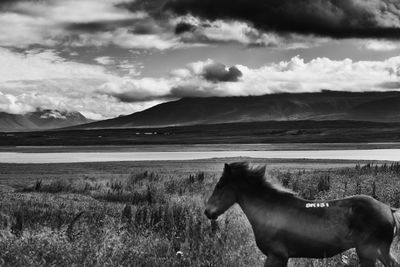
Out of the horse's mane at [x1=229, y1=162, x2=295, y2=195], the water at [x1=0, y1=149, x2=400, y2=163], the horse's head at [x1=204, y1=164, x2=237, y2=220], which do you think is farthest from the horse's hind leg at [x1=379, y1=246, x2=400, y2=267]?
the water at [x1=0, y1=149, x2=400, y2=163]

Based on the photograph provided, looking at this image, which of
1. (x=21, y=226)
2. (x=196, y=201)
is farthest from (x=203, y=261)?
(x=196, y=201)

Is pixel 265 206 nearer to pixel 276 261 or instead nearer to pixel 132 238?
pixel 276 261

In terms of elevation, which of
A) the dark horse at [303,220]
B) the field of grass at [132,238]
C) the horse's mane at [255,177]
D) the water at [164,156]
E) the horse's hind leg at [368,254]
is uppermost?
the horse's mane at [255,177]

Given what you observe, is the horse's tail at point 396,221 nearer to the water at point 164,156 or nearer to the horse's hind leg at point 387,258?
the horse's hind leg at point 387,258

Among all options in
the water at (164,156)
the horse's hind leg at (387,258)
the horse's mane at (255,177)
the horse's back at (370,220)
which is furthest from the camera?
the water at (164,156)

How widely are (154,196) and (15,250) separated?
12954mm

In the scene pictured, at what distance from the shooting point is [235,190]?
24.2ft

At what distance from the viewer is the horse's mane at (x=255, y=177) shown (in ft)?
23.7

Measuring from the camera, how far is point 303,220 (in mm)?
6902

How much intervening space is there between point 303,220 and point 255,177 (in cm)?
92

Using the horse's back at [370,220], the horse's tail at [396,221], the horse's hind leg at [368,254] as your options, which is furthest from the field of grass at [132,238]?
the horse's tail at [396,221]

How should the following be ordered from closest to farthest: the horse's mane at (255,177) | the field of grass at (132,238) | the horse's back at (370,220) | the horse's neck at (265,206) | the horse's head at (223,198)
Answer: the horse's back at (370,220)
the horse's neck at (265,206)
the horse's mane at (255,177)
the horse's head at (223,198)
the field of grass at (132,238)

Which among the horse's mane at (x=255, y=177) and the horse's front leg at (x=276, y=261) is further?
the horse's mane at (x=255, y=177)

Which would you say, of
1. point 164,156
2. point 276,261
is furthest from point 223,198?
point 164,156
